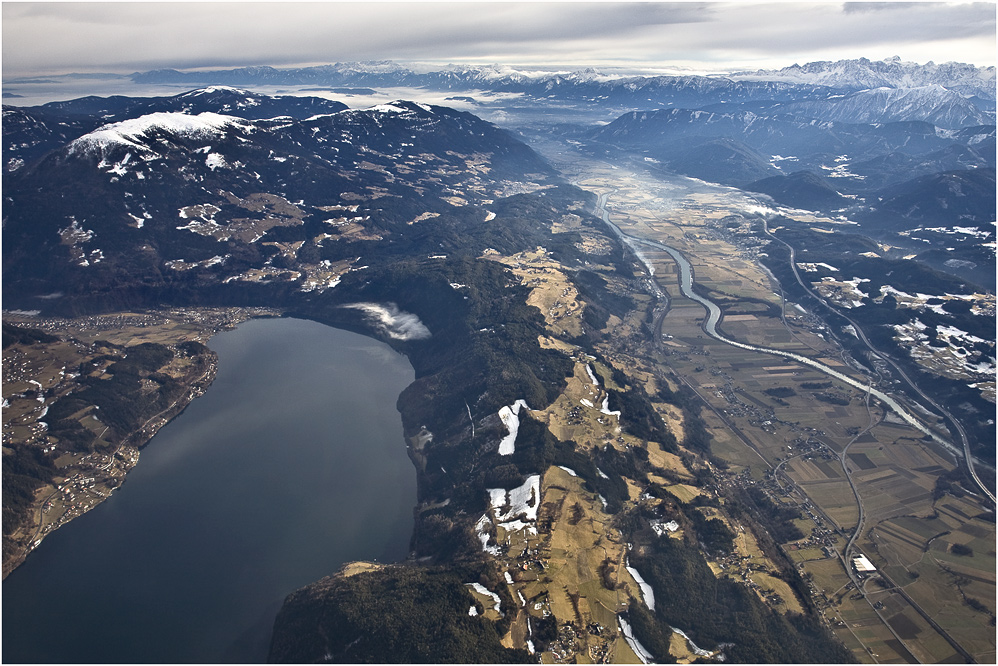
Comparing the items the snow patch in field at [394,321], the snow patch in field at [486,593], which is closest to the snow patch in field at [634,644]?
the snow patch in field at [486,593]

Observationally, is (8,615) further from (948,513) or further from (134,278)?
(948,513)

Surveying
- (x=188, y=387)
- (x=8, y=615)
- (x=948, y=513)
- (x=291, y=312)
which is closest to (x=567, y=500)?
(x=948, y=513)

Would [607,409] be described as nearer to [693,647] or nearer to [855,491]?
[855,491]

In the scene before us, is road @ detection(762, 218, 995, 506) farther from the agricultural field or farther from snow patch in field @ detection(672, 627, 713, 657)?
snow patch in field @ detection(672, 627, 713, 657)

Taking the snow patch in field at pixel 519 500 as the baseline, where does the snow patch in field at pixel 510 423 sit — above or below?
below

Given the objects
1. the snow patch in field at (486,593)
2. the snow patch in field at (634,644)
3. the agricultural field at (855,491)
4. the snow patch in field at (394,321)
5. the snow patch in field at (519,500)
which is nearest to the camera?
the snow patch in field at (634,644)

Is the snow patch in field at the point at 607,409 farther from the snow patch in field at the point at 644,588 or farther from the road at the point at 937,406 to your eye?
the road at the point at 937,406

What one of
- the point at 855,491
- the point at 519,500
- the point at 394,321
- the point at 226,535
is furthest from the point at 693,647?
the point at 394,321

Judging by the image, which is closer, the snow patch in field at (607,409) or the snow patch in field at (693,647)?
the snow patch in field at (693,647)

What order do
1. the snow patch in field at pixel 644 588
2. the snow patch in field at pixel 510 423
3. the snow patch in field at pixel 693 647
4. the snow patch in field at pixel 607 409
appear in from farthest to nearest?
the snow patch in field at pixel 607 409, the snow patch in field at pixel 510 423, the snow patch in field at pixel 644 588, the snow patch in field at pixel 693 647

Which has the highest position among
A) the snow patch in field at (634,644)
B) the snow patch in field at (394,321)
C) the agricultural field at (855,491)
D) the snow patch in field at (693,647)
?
A: the snow patch in field at (634,644)
